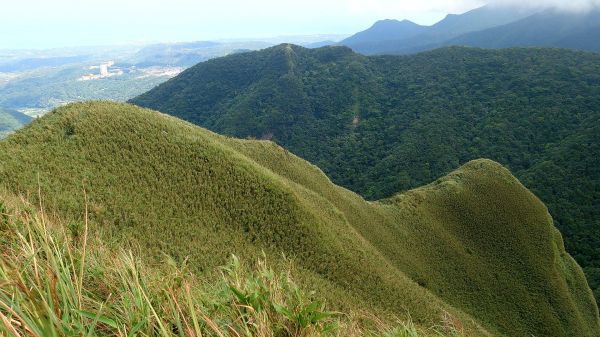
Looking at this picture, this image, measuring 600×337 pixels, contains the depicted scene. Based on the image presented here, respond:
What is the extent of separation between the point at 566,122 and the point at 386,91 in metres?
61.0

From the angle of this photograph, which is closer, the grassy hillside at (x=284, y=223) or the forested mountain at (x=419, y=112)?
the grassy hillside at (x=284, y=223)

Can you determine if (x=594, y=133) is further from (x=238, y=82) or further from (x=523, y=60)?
(x=238, y=82)

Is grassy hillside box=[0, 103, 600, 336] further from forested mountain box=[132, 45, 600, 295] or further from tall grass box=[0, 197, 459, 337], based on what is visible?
forested mountain box=[132, 45, 600, 295]

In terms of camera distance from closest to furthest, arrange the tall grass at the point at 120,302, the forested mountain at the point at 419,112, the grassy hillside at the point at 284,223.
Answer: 1. the tall grass at the point at 120,302
2. the grassy hillside at the point at 284,223
3. the forested mountain at the point at 419,112

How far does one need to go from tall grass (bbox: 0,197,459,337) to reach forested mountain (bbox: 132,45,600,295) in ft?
217

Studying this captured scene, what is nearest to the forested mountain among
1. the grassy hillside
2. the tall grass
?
the grassy hillside

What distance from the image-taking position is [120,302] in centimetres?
361

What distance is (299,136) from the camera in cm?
12506

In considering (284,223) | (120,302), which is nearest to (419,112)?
(284,223)

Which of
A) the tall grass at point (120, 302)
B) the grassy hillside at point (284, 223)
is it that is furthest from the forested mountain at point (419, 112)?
the tall grass at point (120, 302)

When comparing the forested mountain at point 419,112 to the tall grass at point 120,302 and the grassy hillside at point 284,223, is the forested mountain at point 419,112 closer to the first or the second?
the grassy hillside at point 284,223

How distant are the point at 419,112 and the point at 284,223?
108 m

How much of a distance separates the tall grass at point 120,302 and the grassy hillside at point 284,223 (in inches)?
115

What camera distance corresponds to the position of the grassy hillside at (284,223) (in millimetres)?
16875
